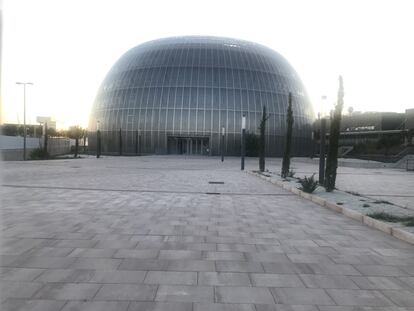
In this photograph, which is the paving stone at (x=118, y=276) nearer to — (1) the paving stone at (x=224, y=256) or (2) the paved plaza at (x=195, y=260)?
(2) the paved plaza at (x=195, y=260)

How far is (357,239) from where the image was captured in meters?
8.01

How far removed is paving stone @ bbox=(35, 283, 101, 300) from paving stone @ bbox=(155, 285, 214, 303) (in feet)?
2.55

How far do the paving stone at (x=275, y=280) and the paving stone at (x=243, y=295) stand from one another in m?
0.23

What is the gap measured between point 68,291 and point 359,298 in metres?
Answer: 3.34

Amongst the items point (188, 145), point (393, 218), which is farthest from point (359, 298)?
point (188, 145)

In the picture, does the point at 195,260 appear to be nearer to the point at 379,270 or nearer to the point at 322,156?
the point at 379,270

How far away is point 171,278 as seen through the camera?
17.9ft

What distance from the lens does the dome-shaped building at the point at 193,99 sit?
69812mm

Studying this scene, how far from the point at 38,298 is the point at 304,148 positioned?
7742cm

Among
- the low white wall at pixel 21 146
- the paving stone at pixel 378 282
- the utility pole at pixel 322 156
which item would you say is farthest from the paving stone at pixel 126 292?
the low white wall at pixel 21 146

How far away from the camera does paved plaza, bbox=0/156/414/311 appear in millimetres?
4727

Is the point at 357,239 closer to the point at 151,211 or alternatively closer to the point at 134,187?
the point at 151,211

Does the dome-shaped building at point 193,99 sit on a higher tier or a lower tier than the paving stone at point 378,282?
higher

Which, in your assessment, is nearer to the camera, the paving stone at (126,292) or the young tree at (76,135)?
the paving stone at (126,292)
